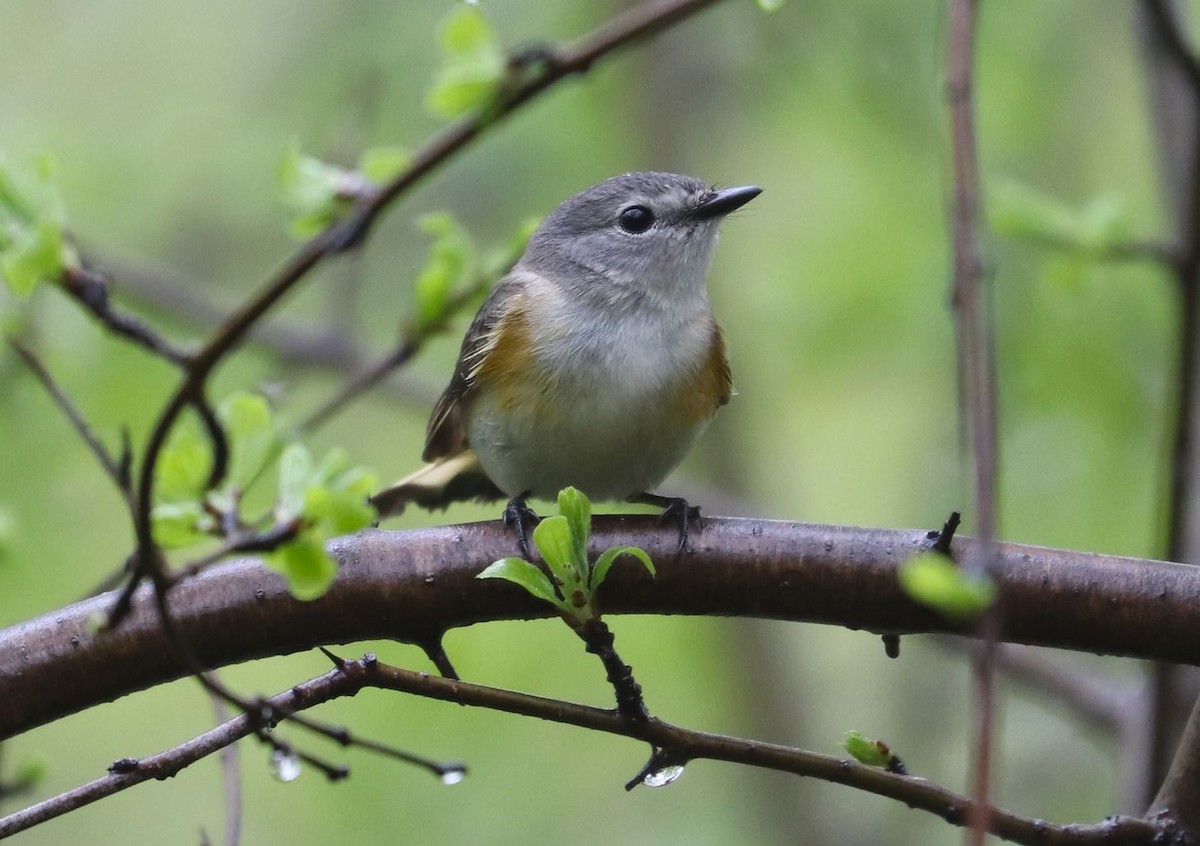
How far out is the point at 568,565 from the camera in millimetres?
2533

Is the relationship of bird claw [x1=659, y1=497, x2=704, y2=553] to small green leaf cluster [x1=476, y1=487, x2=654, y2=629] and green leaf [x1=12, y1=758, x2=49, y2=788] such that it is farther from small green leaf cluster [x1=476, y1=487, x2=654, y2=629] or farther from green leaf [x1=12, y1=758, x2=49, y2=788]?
green leaf [x1=12, y1=758, x2=49, y2=788]

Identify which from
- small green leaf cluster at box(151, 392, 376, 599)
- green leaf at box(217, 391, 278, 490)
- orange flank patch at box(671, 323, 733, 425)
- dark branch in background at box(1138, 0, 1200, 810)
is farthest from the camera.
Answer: orange flank patch at box(671, 323, 733, 425)

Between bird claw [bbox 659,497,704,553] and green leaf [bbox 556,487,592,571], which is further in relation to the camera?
bird claw [bbox 659,497,704,553]

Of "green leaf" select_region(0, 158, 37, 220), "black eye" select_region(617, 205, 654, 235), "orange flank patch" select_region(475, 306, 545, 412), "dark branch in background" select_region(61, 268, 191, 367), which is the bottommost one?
"orange flank patch" select_region(475, 306, 545, 412)

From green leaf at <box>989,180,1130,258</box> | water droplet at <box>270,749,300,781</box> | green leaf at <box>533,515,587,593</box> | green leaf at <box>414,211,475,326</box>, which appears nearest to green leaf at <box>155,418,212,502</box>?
water droplet at <box>270,749,300,781</box>

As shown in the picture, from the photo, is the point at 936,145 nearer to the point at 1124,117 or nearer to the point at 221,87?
the point at 1124,117

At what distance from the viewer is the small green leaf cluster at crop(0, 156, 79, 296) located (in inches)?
93.0

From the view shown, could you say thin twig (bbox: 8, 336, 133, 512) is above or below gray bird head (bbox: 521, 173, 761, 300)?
above

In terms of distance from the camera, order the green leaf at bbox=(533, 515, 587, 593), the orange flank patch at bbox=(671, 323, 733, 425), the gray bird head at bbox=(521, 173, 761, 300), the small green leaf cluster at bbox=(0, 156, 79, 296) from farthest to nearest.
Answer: the gray bird head at bbox=(521, 173, 761, 300), the orange flank patch at bbox=(671, 323, 733, 425), the green leaf at bbox=(533, 515, 587, 593), the small green leaf cluster at bbox=(0, 156, 79, 296)

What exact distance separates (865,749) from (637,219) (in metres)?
2.60

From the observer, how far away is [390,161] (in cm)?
341

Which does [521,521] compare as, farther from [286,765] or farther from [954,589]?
[954,589]

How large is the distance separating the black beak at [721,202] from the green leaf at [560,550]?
2.06 m

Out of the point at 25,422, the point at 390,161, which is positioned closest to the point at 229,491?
the point at 390,161
